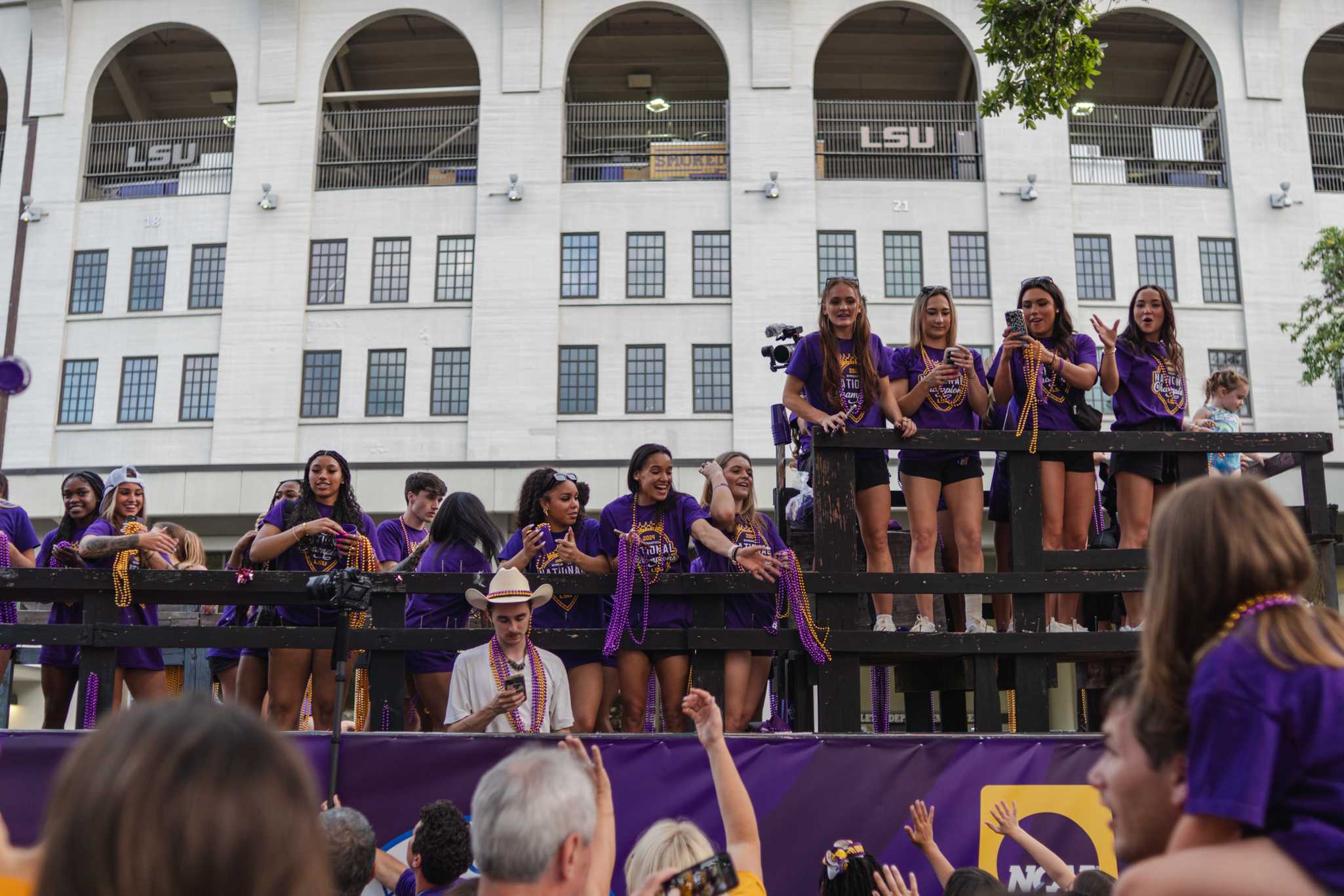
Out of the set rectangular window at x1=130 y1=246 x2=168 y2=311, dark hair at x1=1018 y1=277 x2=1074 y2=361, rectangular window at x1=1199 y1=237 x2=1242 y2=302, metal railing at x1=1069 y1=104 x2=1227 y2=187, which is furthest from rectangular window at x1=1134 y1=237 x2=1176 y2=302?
rectangular window at x1=130 y1=246 x2=168 y2=311

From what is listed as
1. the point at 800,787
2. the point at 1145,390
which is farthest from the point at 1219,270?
the point at 800,787

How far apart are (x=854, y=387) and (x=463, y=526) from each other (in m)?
2.54

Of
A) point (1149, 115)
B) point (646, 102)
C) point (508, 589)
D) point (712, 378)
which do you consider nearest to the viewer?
point (508, 589)

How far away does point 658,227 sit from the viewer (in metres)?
29.7

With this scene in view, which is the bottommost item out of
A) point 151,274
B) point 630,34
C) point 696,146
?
point 151,274

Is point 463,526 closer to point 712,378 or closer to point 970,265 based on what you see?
point 712,378

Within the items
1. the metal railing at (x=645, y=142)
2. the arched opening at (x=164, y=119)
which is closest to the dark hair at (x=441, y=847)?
the metal railing at (x=645, y=142)

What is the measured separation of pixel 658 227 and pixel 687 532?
23.1 meters

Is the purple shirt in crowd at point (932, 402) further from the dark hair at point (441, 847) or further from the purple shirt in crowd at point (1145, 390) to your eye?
the dark hair at point (441, 847)

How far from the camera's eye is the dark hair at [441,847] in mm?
4324

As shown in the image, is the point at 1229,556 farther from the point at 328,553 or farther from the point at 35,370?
the point at 35,370

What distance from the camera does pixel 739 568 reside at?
7.14m

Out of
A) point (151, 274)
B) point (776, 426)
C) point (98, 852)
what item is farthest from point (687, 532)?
point (151, 274)

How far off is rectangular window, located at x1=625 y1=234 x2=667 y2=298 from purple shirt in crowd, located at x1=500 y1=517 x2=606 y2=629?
22722mm
